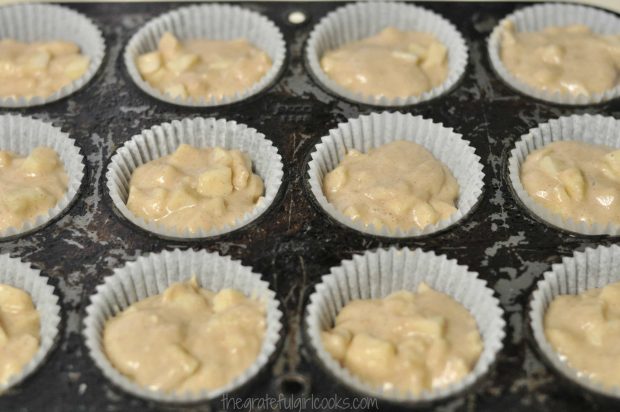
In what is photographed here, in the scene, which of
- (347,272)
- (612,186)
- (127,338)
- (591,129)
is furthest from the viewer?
(591,129)

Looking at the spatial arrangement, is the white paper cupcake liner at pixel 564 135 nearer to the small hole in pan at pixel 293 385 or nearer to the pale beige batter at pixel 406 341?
the pale beige batter at pixel 406 341

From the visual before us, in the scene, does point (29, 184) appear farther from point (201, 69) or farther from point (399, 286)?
point (399, 286)

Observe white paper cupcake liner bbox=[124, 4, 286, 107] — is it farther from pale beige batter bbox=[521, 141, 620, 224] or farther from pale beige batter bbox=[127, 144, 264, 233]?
pale beige batter bbox=[521, 141, 620, 224]

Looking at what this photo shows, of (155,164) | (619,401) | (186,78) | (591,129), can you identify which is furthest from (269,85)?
(619,401)

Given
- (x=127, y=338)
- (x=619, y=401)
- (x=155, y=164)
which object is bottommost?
(x=619, y=401)

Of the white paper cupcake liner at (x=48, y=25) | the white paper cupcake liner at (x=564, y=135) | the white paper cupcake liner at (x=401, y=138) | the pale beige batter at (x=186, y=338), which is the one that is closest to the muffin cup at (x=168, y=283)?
the pale beige batter at (x=186, y=338)

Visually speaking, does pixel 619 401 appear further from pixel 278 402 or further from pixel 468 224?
pixel 278 402
